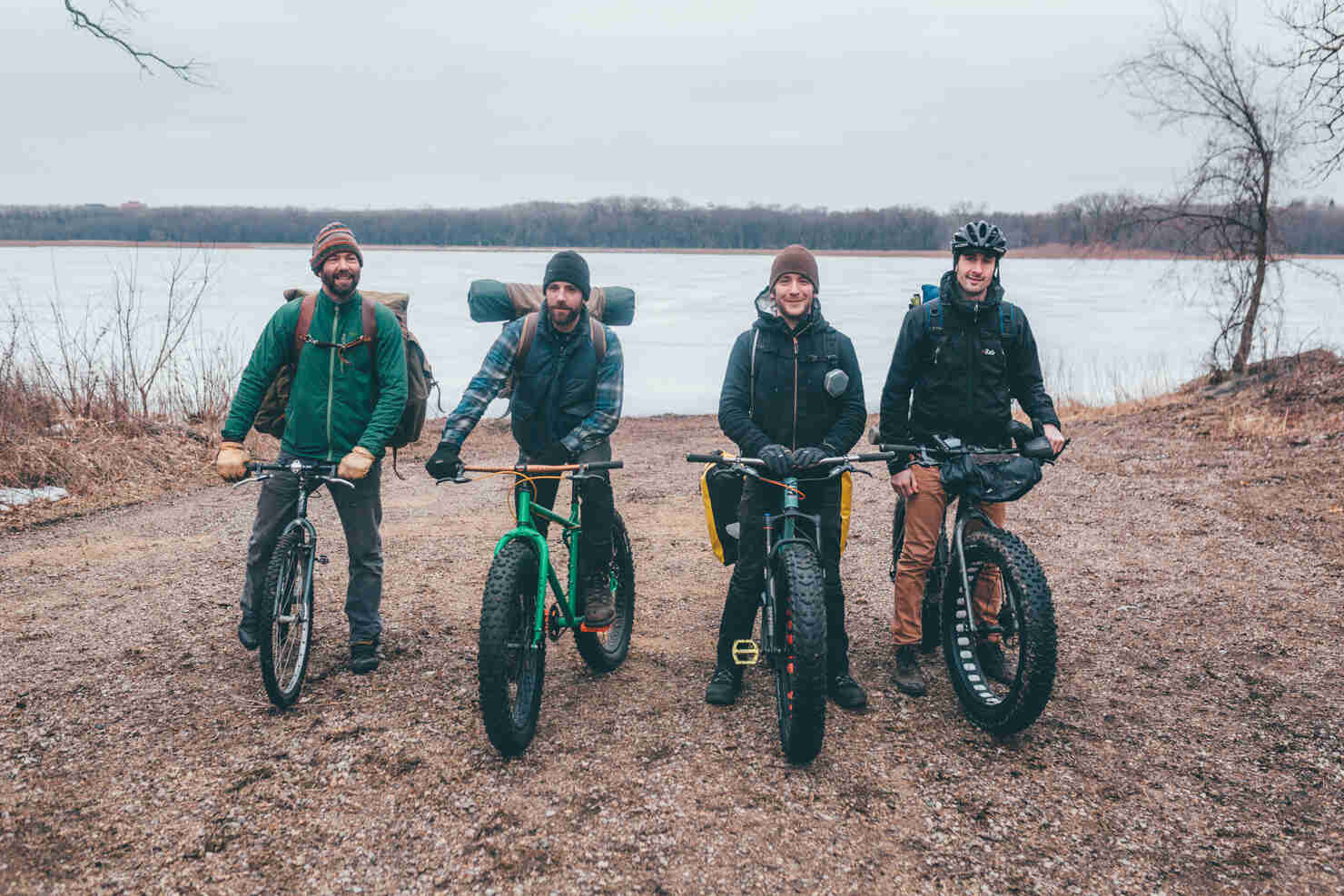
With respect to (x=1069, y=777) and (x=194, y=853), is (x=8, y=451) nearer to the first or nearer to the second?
(x=194, y=853)

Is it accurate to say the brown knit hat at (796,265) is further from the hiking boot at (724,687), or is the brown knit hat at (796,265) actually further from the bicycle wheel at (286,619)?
the bicycle wheel at (286,619)

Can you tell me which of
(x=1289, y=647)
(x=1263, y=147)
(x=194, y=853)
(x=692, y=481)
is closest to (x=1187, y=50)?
(x=1263, y=147)

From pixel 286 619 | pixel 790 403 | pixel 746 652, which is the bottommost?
pixel 746 652

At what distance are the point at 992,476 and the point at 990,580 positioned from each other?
19.4 inches

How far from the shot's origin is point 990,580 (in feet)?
12.6

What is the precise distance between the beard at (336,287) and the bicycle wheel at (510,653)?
5.08 feet

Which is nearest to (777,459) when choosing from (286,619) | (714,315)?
(286,619)

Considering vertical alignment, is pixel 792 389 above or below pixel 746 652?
above

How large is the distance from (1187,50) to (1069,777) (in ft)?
48.0

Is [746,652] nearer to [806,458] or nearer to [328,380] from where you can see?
[806,458]

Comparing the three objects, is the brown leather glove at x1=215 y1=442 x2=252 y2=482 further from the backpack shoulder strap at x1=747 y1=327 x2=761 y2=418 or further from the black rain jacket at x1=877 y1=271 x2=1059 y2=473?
the black rain jacket at x1=877 y1=271 x2=1059 y2=473

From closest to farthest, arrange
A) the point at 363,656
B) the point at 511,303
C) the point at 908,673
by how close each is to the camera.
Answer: the point at 908,673 → the point at 363,656 → the point at 511,303

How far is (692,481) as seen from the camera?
9797mm

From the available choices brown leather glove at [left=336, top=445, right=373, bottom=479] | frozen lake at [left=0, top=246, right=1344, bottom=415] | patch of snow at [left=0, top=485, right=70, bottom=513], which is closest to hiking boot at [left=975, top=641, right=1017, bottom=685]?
brown leather glove at [left=336, top=445, right=373, bottom=479]
